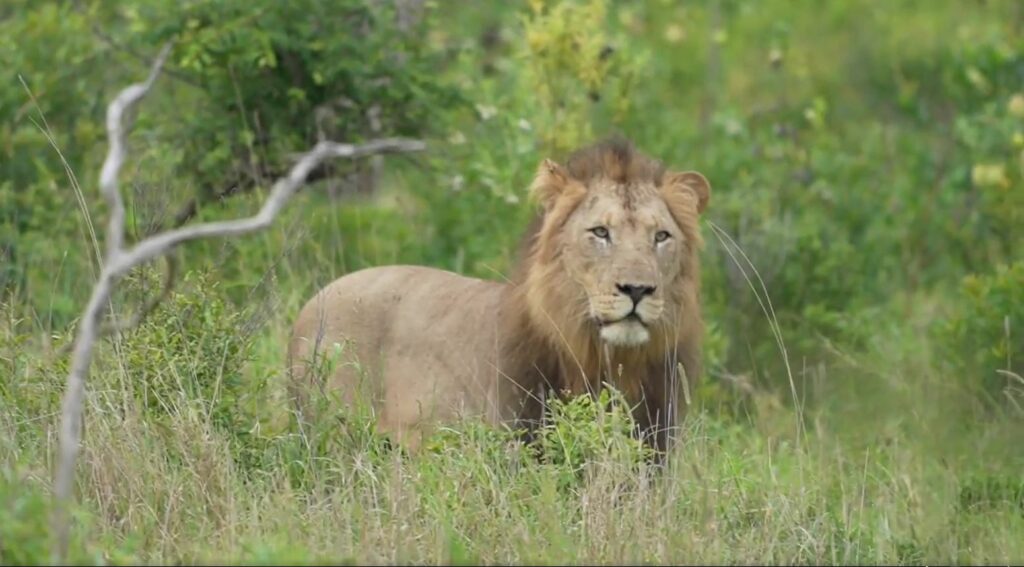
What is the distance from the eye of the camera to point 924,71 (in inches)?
583

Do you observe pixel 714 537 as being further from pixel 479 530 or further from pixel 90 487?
pixel 90 487

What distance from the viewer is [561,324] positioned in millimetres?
6258

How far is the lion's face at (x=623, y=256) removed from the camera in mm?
6074

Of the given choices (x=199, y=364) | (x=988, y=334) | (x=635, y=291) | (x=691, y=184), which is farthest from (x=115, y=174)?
(x=988, y=334)

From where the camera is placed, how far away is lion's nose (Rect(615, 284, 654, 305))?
19.9 feet

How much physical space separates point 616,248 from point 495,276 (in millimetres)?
2363

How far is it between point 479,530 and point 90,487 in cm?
109

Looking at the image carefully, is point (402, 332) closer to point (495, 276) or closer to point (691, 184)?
point (691, 184)

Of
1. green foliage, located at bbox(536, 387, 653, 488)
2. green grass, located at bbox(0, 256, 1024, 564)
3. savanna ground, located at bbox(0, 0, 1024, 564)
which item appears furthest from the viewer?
green foliage, located at bbox(536, 387, 653, 488)

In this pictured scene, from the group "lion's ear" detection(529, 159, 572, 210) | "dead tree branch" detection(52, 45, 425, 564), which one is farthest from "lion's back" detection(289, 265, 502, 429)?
"dead tree branch" detection(52, 45, 425, 564)

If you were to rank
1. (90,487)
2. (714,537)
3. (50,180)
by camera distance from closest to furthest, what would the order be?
(714,537) < (90,487) < (50,180)

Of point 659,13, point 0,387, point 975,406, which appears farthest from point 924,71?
point 0,387

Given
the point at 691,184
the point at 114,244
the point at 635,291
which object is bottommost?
the point at 635,291

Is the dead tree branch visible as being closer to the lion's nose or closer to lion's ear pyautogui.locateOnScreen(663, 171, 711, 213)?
the lion's nose
